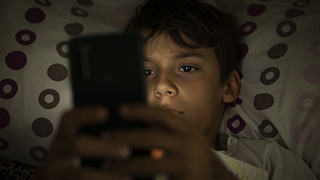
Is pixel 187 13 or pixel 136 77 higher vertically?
pixel 187 13

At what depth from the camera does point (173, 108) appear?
743 millimetres

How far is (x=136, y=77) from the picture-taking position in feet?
Answer: 1.24

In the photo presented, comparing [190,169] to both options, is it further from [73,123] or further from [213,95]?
[213,95]

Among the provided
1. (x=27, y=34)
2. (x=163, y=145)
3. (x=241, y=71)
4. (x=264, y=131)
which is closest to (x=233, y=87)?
(x=241, y=71)

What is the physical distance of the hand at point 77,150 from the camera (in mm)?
337

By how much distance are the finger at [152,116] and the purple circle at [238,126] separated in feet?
2.00

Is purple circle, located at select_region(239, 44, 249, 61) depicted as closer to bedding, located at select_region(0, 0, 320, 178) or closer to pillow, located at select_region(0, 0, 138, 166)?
bedding, located at select_region(0, 0, 320, 178)

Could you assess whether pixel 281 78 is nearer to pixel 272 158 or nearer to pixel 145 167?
pixel 272 158

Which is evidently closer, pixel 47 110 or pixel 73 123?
pixel 73 123

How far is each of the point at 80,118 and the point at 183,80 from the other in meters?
0.47

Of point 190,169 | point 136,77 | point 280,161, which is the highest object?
point 136,77

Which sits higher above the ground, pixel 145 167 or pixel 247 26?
pixel 247 26

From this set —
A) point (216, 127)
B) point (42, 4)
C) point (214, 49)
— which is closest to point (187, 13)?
point (214, 49)

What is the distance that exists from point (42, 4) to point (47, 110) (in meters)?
0.41
